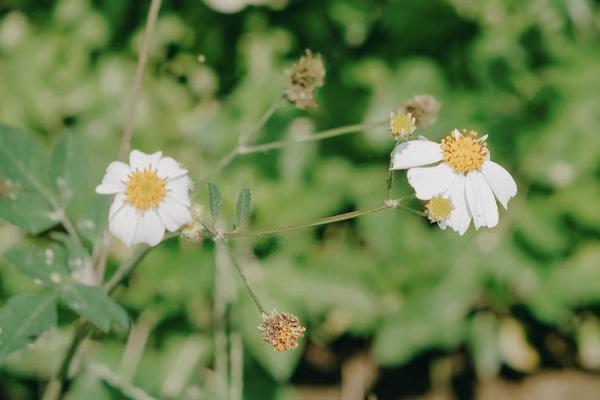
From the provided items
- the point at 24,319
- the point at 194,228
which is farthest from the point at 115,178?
the point at 24,319

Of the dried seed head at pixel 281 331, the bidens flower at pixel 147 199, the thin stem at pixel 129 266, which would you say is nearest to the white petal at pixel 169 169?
the bidens flower at pixel 147 199

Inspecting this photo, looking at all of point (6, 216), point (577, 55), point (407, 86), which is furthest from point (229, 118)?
point (577, 55)

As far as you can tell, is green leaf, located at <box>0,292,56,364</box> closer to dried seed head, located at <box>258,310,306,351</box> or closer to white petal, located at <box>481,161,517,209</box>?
dried seed head, located at <box>258,310,306,351</box>

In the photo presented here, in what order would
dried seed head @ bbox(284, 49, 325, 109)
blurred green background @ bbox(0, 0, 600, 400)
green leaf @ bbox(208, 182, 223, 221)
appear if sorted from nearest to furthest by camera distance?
green leaf @ bbox(208, 182, 223, 221)
dried seed head @ bbox(284, 49, 325, 109)
blurred green background @ bbox(0, 0, 600, 400)

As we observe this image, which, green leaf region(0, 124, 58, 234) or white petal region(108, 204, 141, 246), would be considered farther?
green leaf region(0, 124, 58, 234)

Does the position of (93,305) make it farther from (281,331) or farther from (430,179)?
(430,179)

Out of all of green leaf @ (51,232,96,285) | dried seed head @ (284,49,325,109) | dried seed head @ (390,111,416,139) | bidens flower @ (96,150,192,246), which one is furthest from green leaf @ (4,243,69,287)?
dried seed head @ (390,111,416,139)
